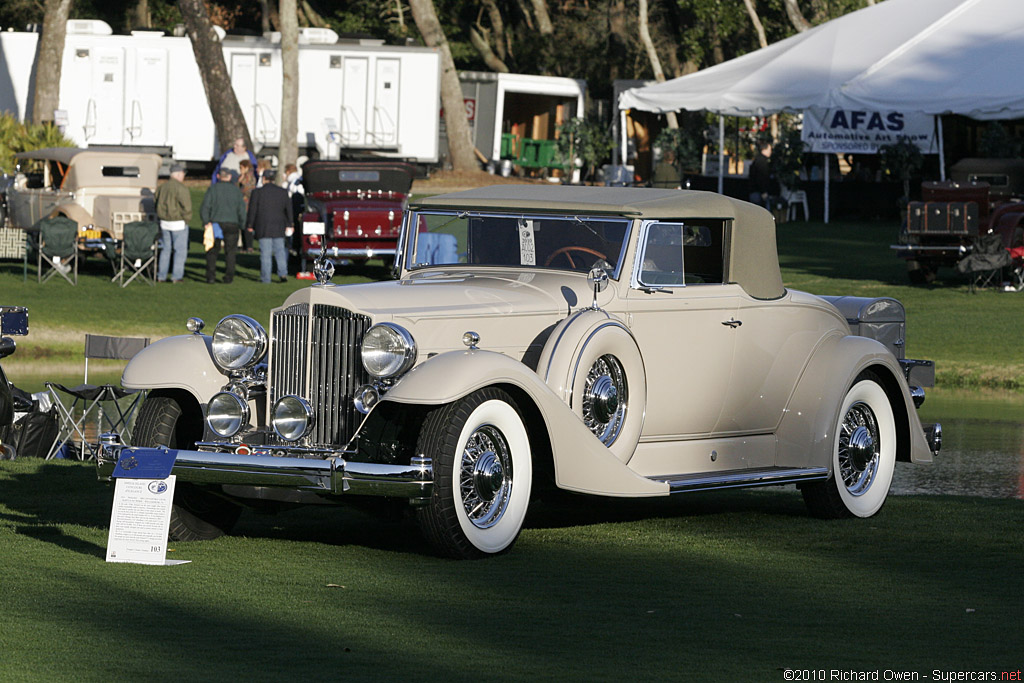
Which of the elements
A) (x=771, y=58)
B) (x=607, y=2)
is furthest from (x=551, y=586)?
(x=607, y=2)

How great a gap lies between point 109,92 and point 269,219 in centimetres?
1583

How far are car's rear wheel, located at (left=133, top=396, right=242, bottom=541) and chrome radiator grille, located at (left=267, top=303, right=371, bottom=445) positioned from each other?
1.90ft

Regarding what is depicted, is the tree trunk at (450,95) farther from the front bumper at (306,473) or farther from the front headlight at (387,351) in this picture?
the front bumper at (306,473)

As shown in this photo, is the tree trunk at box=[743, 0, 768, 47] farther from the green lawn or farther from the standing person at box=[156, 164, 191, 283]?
the green lawn

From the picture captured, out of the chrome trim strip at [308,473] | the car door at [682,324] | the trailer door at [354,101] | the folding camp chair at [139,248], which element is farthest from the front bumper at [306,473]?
the trailer door at [354,101]

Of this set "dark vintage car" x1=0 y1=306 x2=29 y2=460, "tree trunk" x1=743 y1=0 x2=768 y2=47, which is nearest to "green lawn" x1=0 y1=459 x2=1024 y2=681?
"dark vintage car" x1=0 y1=306 x2=29 y2=460

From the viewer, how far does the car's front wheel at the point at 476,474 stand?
7.31 meters

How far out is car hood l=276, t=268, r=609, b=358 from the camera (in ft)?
25.3

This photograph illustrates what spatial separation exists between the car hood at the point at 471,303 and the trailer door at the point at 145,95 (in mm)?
30948

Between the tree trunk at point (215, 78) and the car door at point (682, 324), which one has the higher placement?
the tree trunk at point (215, 78)

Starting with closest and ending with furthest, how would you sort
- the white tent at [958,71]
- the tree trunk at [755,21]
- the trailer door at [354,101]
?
the white tent at [958,71], the trailer door at [354,101], the tree trunk at [755,21]

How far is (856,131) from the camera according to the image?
33000mm

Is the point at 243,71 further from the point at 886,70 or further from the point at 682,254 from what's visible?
the point at 682,254

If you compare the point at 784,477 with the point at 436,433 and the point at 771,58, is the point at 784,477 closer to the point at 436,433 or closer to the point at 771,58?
the point at 436,433
